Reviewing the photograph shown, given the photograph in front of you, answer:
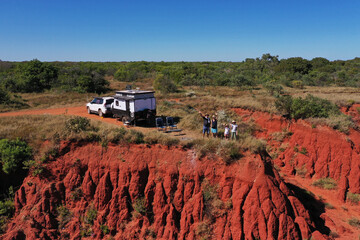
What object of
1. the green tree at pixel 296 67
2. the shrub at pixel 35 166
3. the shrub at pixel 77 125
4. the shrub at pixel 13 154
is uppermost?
the green tree at pixel 296 67

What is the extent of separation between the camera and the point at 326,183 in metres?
15.6

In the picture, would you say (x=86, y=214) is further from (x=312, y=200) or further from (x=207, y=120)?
(x=312, y=200)

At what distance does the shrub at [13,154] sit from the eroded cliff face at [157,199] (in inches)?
42.3

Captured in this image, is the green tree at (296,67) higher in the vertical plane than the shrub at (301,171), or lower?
higher

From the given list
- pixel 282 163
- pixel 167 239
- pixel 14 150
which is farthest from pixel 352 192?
pixel 14 150

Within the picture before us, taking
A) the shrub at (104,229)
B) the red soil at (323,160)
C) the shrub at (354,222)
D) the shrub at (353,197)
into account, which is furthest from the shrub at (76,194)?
the shrub at (353,197)

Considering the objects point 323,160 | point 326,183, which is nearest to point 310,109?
point 323,160

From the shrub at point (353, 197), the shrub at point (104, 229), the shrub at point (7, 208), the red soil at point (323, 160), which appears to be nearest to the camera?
the shrub at point (104, 229)

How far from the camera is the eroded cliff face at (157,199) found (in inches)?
398

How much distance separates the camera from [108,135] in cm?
1227

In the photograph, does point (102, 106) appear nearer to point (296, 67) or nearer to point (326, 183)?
point (326, 183)

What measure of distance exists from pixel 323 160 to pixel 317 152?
0.73 meters

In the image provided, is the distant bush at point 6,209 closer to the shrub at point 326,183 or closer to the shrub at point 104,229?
the shrub at point 104,229

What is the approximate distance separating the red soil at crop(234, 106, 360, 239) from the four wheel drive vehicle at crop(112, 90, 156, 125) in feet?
31.3
